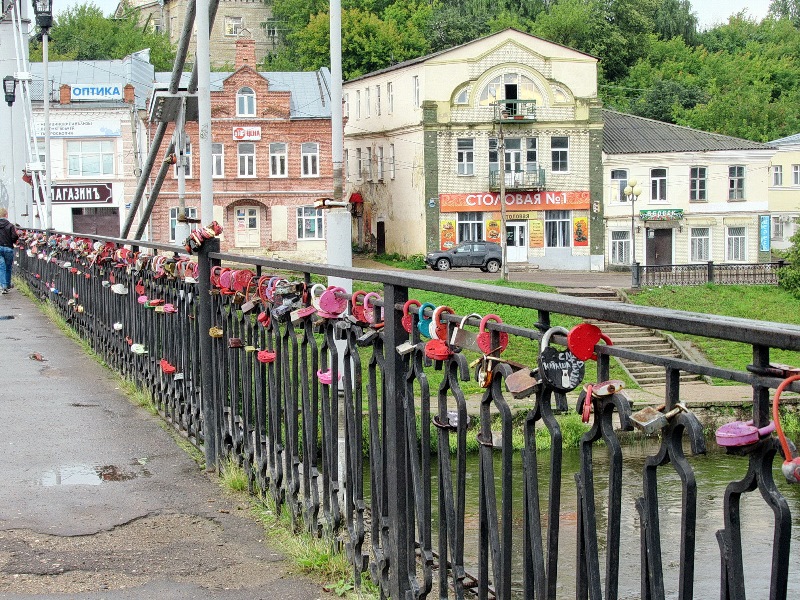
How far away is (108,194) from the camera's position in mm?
50531

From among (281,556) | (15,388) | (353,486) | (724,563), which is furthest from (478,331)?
(15,388)

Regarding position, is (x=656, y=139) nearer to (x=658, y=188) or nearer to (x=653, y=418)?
(x=658, y=188)

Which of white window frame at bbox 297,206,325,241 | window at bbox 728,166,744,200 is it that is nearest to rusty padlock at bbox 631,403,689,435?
white window frame at bbox 297,206,325,241

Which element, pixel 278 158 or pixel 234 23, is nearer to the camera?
pixel 278 158

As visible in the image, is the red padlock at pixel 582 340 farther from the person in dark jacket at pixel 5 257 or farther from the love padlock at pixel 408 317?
the person in dark jacket at pixel 5 257

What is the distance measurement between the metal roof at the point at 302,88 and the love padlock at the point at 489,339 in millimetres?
50660

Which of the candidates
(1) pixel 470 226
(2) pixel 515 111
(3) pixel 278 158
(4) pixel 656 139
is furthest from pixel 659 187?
(3) pixel 278 158

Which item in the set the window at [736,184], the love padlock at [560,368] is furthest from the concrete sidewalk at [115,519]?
the window at [736,184]

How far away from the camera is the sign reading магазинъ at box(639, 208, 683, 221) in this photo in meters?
53.2

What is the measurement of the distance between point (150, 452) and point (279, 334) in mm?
1926

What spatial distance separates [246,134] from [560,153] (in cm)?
1382

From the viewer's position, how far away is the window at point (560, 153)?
2096 inches

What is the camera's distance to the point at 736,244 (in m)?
54.9

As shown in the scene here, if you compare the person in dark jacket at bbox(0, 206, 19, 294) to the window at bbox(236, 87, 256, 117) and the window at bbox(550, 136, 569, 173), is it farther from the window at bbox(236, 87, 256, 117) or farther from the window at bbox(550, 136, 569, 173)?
the window at bbox(550, 136, 569, 173)
